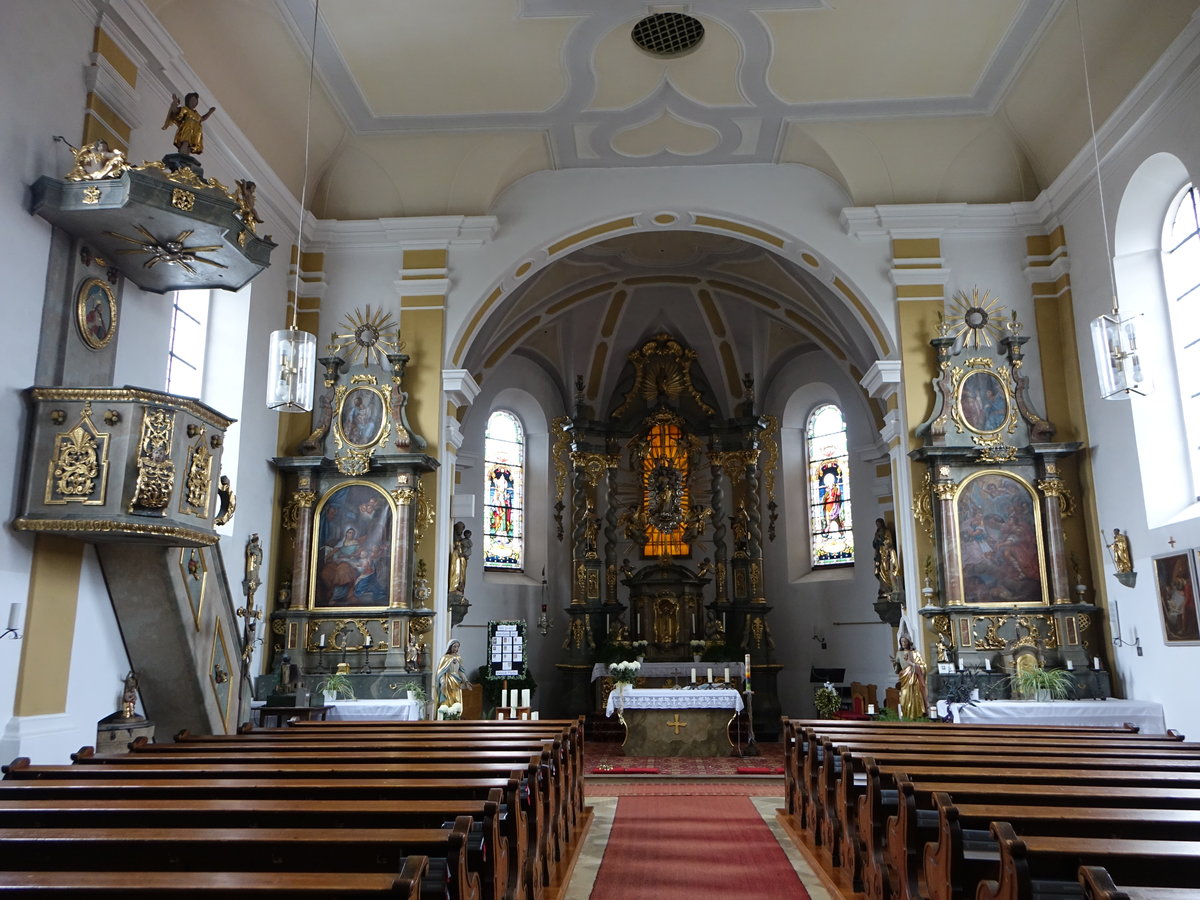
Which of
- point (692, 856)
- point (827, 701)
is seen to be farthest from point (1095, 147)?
point (692, 856)

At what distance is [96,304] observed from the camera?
24.9 feet

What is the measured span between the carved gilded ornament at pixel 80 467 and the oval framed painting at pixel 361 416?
4927mm

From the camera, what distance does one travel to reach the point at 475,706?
1331 centimetres

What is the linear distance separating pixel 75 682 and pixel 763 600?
40.4 ft

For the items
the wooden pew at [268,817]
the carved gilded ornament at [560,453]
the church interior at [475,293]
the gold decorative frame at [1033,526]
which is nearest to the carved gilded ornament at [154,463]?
the church interior at [475,293]

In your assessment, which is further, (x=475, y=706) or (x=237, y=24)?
(x=475, y=706)

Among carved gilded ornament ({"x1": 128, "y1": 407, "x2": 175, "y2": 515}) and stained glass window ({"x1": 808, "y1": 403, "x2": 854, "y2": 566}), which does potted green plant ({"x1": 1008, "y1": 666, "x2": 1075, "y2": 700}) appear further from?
carved gilded ornament ({"x1": 128, "y1": 407, "x2": 175, "y2": 515})

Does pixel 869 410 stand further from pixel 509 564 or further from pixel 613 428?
pixel 509 564

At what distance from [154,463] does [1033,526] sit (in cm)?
942

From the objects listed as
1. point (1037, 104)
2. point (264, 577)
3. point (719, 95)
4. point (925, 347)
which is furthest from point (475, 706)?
point (1037, 104)

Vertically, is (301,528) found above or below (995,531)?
above

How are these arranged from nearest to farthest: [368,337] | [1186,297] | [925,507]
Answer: [1186,297]
[925,507]
[368,337]

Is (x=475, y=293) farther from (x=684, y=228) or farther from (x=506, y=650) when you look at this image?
(x=506, y=650)

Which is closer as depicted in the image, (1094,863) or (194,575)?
(1094,863)
